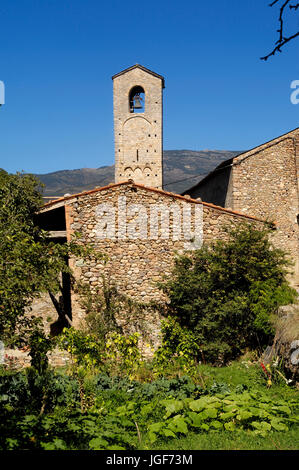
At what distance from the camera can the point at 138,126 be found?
21.4m

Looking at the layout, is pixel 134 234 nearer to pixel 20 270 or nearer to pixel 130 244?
pixel 130 244

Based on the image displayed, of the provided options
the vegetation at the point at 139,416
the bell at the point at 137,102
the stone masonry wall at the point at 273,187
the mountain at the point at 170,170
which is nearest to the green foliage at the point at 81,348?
the vegetation at the point at 139,416

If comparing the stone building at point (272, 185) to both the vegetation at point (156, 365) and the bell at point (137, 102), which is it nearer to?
the vegetation at point (156, 365)

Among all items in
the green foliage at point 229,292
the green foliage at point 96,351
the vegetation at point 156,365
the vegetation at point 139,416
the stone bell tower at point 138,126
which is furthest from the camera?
the stone bell tower at point 138,126

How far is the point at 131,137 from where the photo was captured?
2156 centimetres

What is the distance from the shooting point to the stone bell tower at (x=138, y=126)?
21.0 meters

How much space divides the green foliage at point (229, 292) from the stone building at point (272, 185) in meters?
3.68

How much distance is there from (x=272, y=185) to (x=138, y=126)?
9915 mm

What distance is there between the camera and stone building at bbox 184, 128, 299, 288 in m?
13.8

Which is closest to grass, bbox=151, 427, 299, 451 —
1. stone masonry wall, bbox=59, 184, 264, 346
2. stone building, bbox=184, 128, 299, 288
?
stone masonry wall, bbox=59, 184, 264, 346

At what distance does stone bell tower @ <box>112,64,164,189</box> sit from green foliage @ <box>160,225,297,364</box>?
1181 cm
